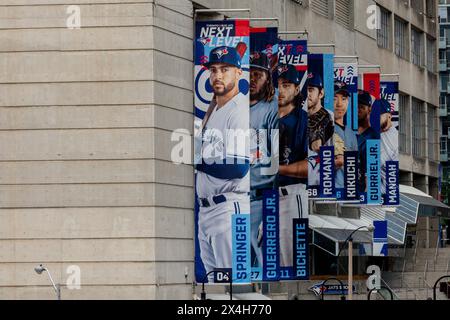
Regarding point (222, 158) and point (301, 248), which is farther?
point (301, 248)

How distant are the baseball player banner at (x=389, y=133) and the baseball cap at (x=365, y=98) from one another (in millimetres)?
4150

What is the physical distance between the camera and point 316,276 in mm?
74500

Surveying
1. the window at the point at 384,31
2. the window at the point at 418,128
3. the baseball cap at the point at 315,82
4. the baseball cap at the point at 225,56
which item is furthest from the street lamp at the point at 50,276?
the window at the point at 418,128

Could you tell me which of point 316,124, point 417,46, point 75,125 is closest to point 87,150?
point 75,125

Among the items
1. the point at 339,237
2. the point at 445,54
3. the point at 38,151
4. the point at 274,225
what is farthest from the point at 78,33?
the point at 445,54

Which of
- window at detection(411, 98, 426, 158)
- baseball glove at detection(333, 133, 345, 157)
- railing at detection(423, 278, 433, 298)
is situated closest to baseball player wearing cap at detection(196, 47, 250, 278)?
baseball glove at detection(333, 133, 345, 157)

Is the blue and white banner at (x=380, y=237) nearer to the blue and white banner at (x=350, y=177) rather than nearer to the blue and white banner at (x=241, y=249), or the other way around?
the blue and white banner at (x=350, y=177)

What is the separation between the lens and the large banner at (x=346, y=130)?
72875mm

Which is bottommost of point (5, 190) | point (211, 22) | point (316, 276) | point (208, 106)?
point (316, 276)

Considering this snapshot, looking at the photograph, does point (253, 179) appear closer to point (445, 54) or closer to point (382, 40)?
point (382, 40)

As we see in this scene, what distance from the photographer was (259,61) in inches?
2330

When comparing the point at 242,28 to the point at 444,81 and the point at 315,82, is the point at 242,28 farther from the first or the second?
the point at 444,81

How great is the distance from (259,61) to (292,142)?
6.45m

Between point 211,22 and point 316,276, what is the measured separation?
2203cm
